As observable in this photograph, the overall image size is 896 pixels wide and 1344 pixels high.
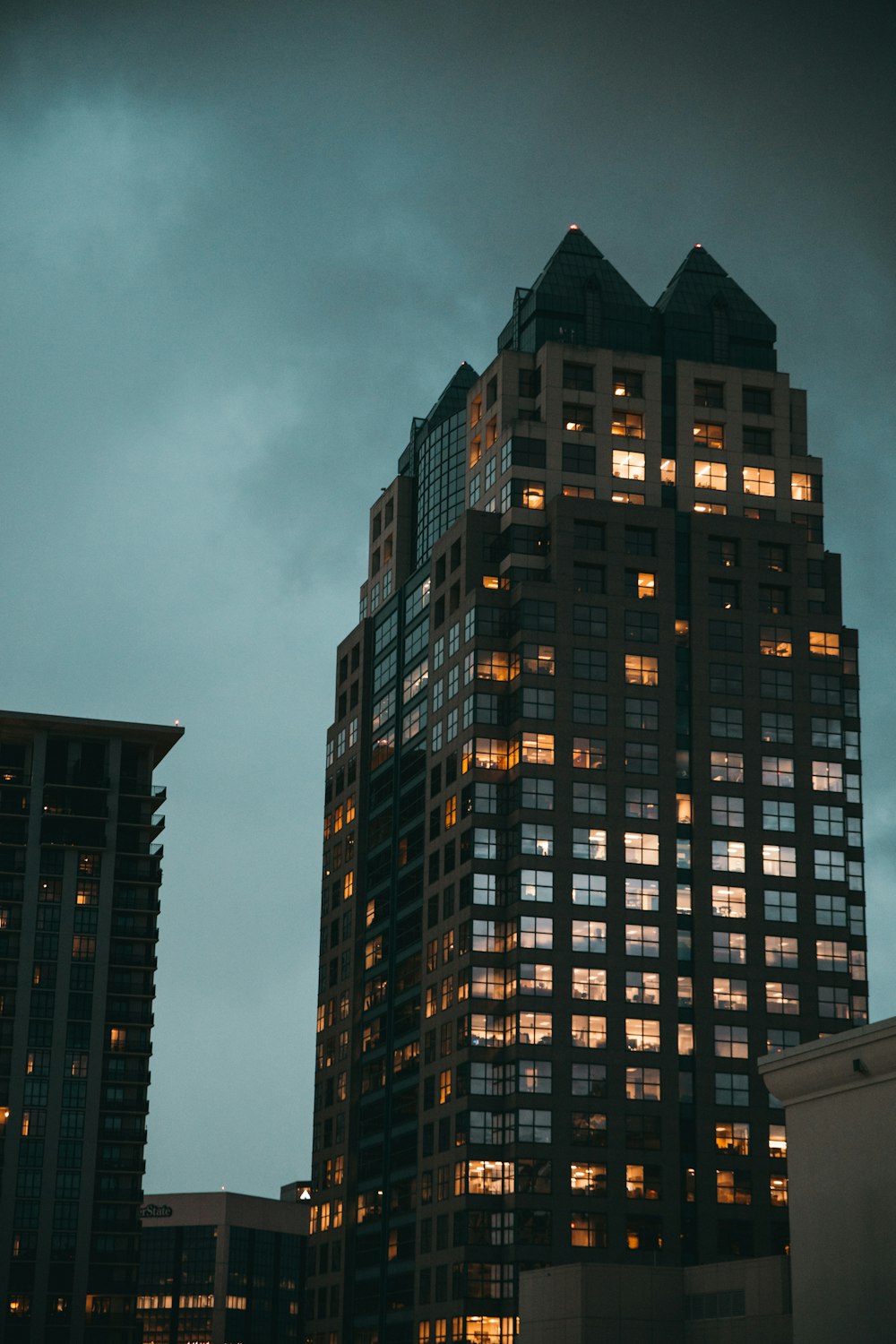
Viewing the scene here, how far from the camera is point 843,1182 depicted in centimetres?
11744

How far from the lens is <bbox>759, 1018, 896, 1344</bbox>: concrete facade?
113438 millimetres

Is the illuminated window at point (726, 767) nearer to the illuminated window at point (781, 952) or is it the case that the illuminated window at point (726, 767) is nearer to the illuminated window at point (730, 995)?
the illuminated window at point (781, 952)

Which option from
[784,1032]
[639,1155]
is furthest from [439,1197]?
[784,1032]

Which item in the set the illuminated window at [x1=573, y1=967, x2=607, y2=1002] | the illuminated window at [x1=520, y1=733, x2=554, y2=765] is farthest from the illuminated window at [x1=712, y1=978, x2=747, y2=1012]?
the illuminated window at [x1=520, y1=733, x2=554, y2=765]

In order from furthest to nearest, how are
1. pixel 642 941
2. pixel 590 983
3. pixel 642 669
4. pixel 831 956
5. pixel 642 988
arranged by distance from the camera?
pixel 642 669
pixel 831 956
pixel 642 941
pixel 642 988
pixel 590 983

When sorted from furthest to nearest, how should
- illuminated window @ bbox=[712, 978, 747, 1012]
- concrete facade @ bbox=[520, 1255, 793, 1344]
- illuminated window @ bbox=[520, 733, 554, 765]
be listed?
illuminated window @ bbox=[520, 733, 554, 765]
illuminated window @ bbox=[712, 978, 747, 1012]
concrete facade @ bbox=[520, 1255, 793, 1344]

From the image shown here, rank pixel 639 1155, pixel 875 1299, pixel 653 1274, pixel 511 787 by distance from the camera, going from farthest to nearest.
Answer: pixel 511 787 < pixel 639 1155 < pixel 653 1274 < pixel 875 1299

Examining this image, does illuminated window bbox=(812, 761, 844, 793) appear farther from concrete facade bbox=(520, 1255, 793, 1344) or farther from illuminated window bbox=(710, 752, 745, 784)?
concrete facade bbox=(520, 1255, 793, 1344)

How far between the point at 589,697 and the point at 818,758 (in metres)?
25.6

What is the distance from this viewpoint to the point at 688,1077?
186 meters

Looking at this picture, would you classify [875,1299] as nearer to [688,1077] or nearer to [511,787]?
[688,1077]

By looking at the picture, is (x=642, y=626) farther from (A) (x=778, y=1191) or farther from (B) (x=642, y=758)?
(A) (x=778, y=1191)

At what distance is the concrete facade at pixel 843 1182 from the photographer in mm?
113438

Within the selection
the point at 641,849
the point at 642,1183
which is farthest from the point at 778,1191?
the point at 641,849
